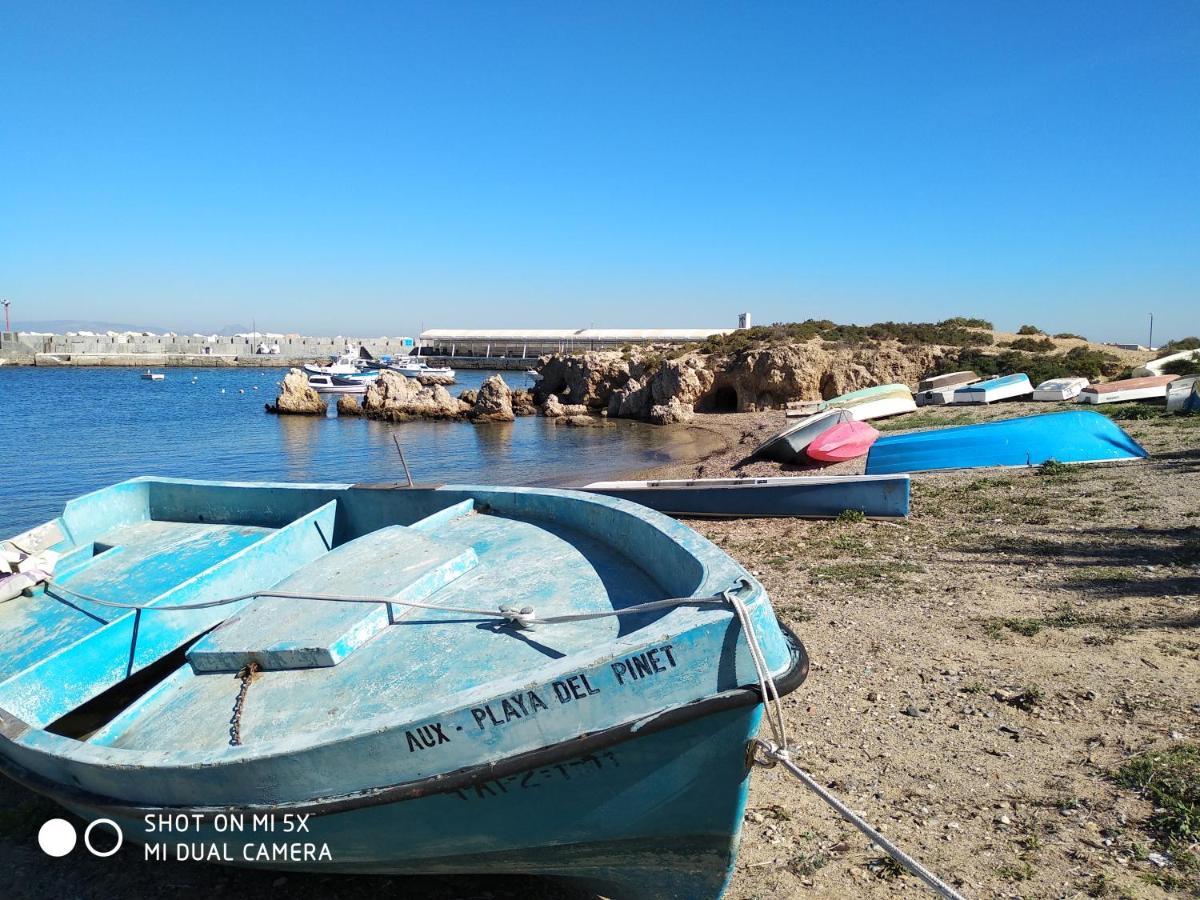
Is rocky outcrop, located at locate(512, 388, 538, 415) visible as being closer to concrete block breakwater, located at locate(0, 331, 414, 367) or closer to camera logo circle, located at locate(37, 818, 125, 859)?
camera logo circle, located at locate(37, 818, 125, 859)

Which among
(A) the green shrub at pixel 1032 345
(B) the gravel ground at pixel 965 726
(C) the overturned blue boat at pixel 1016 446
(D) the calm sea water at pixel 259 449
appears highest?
(A) the green shrub at pixel 1032 345

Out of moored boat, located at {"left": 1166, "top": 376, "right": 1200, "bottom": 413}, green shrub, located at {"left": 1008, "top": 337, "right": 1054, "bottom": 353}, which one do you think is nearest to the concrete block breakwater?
green shrub, located at {"left": 1008, "top": 337, "right": 1054, "bottom": 353}

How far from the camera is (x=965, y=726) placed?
16.0 feet

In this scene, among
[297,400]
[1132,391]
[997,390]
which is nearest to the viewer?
[1132,391]

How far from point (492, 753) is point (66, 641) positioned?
377cm

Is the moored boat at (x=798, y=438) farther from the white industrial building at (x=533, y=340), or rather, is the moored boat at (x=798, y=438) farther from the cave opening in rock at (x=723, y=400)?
the white industrial building at (x=533, y=340)

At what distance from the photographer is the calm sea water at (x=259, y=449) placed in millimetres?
23062

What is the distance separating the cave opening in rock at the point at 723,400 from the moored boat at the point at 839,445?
2195 centimetres

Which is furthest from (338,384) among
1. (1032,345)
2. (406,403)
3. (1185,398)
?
(1185,398)

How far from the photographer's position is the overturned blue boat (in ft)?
43.7

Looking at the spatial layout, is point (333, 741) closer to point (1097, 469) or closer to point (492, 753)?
point (492, 753)

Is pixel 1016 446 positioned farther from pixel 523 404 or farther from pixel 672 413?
pixel 523 404

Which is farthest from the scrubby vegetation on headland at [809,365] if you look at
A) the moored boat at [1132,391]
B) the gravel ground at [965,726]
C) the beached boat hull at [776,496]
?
the gravel ground at [965,726]

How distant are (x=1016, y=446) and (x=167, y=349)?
119 m
